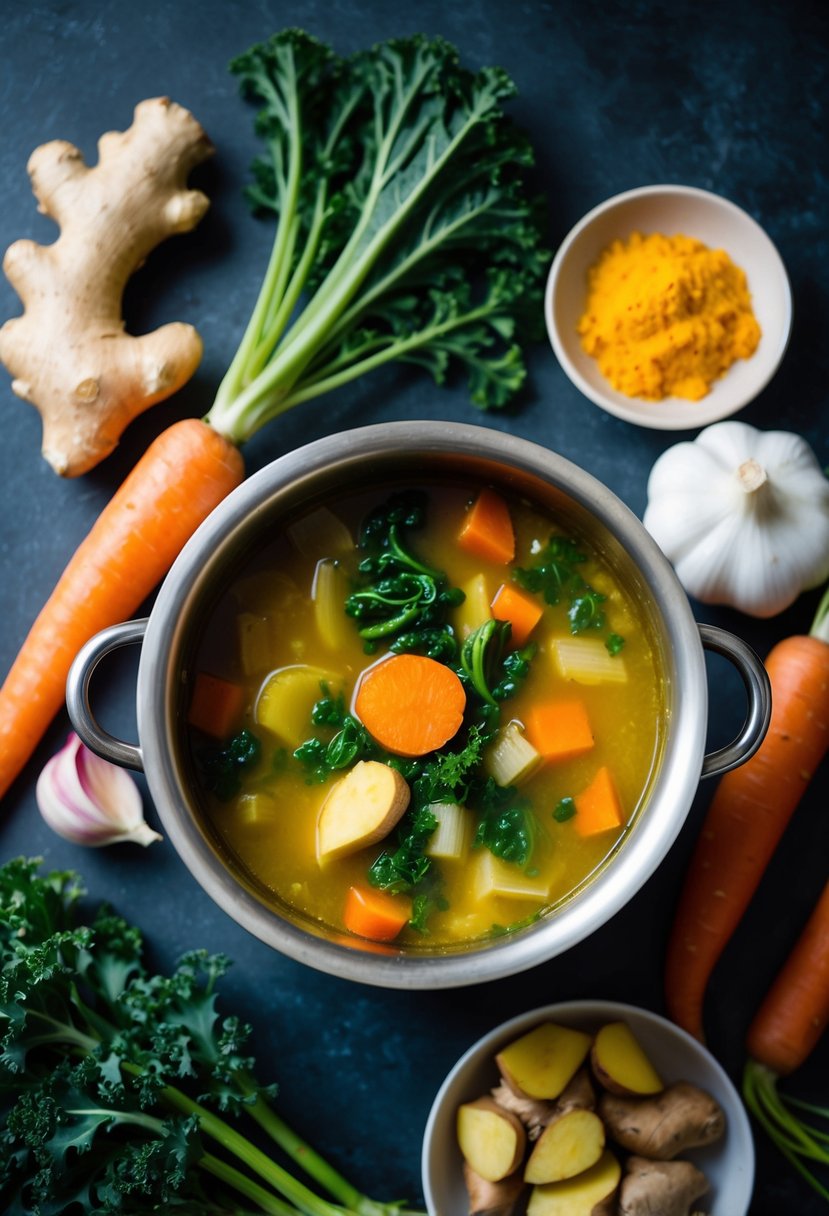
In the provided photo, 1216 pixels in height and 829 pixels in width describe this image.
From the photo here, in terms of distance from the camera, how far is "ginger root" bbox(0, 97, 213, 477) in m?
2.57

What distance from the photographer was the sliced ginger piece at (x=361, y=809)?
2127 millimetres

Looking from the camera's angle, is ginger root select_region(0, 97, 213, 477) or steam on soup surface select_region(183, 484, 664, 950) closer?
steam on soup surface select_region(183, 484, 664, 950)

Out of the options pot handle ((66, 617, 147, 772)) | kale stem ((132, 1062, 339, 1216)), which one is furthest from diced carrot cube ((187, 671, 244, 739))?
kale stem ((132, 1062, 339, 1216))

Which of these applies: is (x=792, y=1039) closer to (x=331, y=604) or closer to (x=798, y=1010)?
(x=798, y=1010)

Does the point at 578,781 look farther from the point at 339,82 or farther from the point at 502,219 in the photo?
the point at 339,82

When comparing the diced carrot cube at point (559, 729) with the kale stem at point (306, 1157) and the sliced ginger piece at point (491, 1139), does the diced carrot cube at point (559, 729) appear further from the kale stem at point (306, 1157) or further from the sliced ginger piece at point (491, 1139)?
the kale stem at point (306, 1157)

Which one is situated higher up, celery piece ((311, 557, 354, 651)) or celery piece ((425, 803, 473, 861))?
celery piece ((311, 557, 354, 651))

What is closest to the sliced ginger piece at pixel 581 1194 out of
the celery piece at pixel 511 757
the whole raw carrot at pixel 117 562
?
the celery piece at pixel 511 757

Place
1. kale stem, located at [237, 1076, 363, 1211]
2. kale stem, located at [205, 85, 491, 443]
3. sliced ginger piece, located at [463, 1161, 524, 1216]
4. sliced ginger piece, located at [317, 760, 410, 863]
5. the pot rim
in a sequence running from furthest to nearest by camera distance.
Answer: kale stem, located at [205, 85, 491, 443] < kale stem, located at [237, 1076, 363, 1211] < sliced ginger piece, located at [463, 1161, 524, 1216] < sliced ginger piece, located at [317, 760, 410, 863] < the pot rim

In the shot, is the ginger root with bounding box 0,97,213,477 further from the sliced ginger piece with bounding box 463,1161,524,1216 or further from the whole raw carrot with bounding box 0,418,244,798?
the sliced ginger piece with bounding box 463,1161,524,1216

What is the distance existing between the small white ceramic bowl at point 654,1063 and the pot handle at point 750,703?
0.67m

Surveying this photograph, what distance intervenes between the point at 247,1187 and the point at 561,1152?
2.25ft

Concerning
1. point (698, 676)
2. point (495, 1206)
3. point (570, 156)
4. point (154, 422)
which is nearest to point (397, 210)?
point (570, 156)

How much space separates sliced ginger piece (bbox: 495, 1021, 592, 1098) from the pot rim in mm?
421
